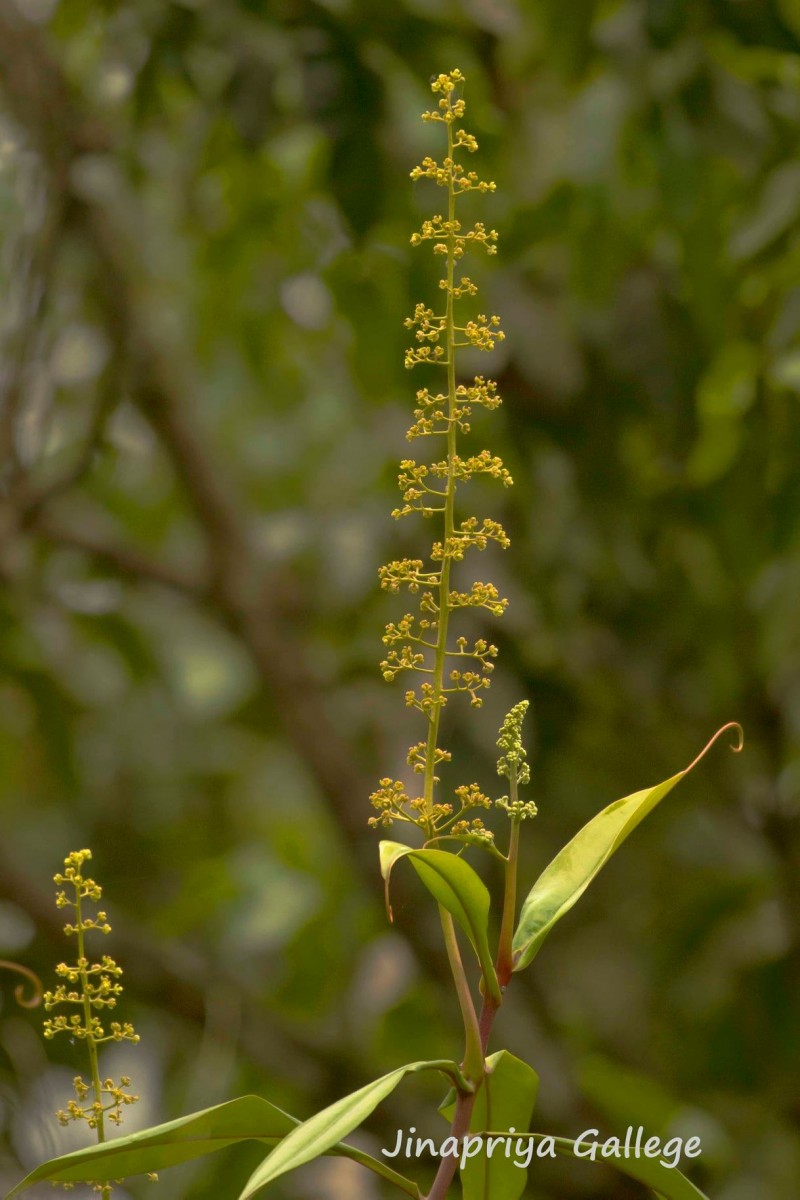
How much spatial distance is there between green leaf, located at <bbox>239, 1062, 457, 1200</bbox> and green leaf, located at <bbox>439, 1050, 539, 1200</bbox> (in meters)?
0.02

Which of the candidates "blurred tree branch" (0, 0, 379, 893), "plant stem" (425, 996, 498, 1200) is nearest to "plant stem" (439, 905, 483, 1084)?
"plant stem" (425, 996, 498, 1200)

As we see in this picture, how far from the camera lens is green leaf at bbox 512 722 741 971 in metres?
0.22

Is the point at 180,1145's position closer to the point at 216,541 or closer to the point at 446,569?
the point at 446,569

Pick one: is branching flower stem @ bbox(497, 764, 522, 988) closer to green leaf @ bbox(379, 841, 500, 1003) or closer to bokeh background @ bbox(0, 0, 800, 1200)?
green leaf @ bbox(379, 841, 500, 1003)

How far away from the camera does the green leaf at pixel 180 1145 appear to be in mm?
204

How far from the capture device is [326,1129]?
0.20 meters

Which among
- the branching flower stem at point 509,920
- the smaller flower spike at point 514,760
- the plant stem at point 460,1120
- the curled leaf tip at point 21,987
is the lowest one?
the plant stem at point 460,1120

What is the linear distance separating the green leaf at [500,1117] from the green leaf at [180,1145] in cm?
2

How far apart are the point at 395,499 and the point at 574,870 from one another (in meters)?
1.17

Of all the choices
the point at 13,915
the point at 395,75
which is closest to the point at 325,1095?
the point at 13,915

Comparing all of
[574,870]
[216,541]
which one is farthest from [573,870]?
[216,541]

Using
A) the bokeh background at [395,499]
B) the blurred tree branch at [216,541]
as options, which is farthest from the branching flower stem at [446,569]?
the blurred tree branch at [216,541]

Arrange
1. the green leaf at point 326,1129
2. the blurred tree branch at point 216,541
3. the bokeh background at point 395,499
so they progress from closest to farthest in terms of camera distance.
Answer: the green leaf at point 326,1129, the bokeh background at point 395,499, the blurred tree branch at point 216,541

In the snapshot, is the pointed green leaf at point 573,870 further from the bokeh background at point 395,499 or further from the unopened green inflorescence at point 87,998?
the bokeh background at point 395,499
